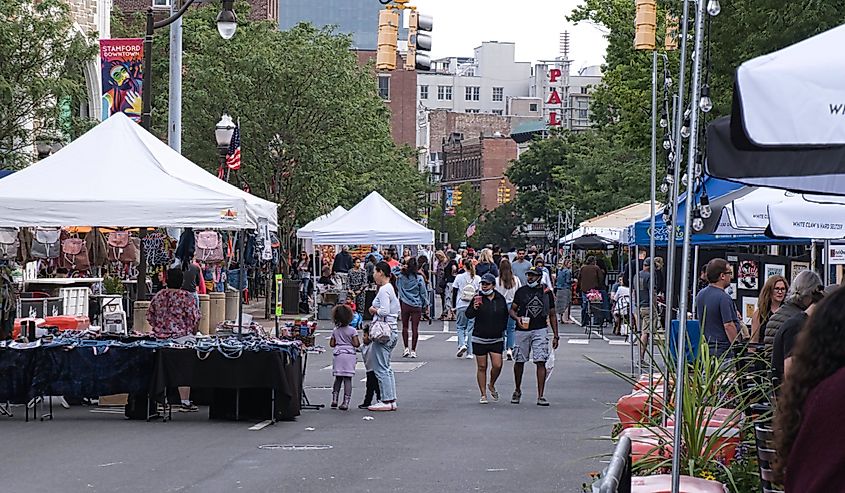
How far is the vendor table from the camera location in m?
15.0

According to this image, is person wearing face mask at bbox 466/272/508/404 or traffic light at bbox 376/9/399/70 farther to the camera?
traffic light at bbox 376/9/399/70

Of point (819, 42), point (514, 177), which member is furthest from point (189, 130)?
point (514, 177)

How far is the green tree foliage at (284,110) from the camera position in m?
38.1

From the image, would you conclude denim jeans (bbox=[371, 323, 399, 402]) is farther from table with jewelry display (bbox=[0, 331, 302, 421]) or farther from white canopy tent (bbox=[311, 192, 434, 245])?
white canopy tent (bbox=[311, 192, 434, 245])

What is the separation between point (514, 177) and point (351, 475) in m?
87.0

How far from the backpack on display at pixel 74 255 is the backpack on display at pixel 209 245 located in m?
3.52

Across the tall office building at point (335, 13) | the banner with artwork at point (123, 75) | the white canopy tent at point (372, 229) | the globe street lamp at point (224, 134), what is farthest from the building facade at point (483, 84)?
the banner with artwork at point (123, 75)

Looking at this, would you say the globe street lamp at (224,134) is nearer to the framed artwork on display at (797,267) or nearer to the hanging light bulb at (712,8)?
the framed artwork on display at (797,267)

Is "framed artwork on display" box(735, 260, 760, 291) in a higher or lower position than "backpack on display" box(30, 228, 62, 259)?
lower

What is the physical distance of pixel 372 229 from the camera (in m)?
37.5

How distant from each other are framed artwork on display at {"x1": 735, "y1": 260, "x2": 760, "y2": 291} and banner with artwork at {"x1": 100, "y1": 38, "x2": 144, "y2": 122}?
11.1m

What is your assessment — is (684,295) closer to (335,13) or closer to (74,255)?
(74,255)

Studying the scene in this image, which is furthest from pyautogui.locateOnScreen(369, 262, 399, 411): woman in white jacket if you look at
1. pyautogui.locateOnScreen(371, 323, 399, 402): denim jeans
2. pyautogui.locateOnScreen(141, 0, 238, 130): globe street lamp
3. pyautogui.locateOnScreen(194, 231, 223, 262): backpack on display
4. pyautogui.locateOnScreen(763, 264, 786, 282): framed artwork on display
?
pyautogui.locateOnScreen(194, 231, 223, 262): backpack on display

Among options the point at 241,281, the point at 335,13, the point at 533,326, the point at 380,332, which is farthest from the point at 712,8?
the point at 335,13
